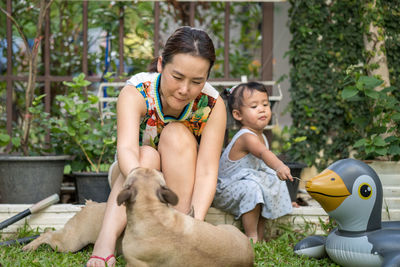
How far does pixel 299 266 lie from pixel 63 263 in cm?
132

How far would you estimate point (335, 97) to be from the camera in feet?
15.1

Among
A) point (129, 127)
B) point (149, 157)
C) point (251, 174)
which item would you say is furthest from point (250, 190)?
point (129, 127)

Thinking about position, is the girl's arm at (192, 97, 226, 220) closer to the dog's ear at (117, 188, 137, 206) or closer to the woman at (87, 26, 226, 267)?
the woman at (87, 26, 226, 267)

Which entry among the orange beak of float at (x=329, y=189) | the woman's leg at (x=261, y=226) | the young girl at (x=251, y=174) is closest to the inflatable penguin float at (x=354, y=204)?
the orange beak of float at (x=329, y=189)

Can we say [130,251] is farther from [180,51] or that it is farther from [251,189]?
[251,189]

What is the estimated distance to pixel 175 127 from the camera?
9.75 ft

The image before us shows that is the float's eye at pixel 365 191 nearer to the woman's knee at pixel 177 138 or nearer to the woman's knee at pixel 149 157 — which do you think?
the woman's knee at pixel 177 138

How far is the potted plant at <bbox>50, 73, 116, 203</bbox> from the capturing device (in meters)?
3.63

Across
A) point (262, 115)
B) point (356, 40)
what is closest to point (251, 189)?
point (262, 115)

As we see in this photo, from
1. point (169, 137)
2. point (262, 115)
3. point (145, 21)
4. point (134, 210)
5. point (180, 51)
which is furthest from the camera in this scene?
point (145, 21)


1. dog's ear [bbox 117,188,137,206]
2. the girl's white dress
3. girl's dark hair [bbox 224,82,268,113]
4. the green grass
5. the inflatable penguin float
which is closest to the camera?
dog's ear [bbox 117,188,137,206]

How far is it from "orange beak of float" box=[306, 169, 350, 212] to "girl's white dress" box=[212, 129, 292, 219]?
2.34 ft

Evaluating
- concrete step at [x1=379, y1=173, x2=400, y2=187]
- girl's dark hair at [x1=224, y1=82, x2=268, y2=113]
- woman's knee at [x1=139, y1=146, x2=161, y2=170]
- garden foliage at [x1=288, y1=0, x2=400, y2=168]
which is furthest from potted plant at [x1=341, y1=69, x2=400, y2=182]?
woman's knee at [x1=139, y1=146, x2=161, y2=170]

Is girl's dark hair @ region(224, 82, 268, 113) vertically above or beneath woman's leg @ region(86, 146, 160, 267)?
above
